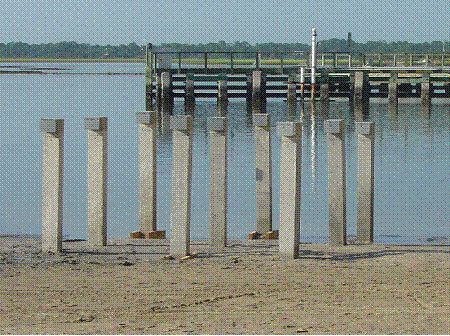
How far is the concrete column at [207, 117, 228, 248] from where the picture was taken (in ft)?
33.3

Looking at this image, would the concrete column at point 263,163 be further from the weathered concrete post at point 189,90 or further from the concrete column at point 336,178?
the weathered concrete post at point 189,90

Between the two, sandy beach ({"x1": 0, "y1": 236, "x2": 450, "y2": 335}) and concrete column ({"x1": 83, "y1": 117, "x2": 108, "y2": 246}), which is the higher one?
concrete column ({"x1": 83, "y1": 117, "x2": 108, "y2": 246})

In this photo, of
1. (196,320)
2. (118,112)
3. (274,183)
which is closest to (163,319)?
(196,320)

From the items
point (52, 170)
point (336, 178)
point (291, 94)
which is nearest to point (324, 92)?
point (291, 94)

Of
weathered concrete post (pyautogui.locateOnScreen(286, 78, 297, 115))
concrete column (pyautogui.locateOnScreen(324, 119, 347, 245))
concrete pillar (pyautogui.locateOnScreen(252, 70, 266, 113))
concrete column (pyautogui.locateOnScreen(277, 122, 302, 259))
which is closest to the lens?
concrete column (pyautogui.locateOnScreen(277, 122, 302, 259))

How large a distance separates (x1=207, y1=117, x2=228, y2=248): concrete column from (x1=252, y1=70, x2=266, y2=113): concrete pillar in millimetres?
37694

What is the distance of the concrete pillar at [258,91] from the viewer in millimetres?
48125

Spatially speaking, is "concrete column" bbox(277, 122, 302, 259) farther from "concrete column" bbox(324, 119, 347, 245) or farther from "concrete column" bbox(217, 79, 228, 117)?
"concrete column" bbox(217, 79, 228, 117)

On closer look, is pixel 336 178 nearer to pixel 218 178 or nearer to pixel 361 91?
pixel 218 178

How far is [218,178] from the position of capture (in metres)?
10.2

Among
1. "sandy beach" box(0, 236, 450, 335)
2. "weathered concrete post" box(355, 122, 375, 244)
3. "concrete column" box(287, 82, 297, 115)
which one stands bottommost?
"sandy beach" box(0, 236, 450, 335)

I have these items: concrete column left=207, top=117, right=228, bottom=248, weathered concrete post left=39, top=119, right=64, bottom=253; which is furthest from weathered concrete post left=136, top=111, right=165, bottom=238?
weathered concrete post left=39, top=119, right=64, bottom=253

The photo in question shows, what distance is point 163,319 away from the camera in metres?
6.89

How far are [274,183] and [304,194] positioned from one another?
6.01 ft
